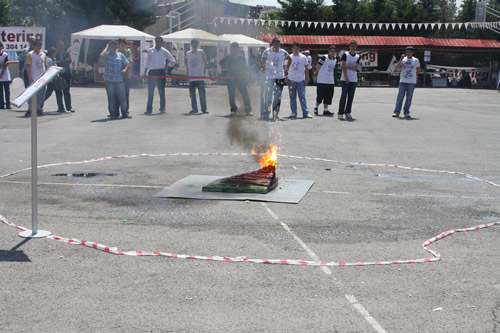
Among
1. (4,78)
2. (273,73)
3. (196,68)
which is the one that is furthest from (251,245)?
(4,78)

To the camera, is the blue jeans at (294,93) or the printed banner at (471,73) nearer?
the blue jeans at (294,93)

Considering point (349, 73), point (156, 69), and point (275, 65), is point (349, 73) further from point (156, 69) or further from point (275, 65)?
point (156, 69)

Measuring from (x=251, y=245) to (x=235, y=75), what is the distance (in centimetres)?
1193

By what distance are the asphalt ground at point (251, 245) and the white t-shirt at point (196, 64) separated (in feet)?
18.4

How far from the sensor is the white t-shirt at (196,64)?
57.4ft

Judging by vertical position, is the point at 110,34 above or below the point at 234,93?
above

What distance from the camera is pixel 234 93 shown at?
678 inches

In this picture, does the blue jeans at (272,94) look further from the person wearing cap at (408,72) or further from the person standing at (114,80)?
the person standing at (114,80)

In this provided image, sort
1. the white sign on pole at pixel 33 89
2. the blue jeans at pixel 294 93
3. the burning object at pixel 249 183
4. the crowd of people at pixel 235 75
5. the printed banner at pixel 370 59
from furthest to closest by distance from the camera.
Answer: the printed banner at pixel 370 59 → the blue jeans at pixel 294 93 → the crowd of people at pixel 235 75 → the burning object at pixel 249 183 → the white sign on pole at pixel 33 89

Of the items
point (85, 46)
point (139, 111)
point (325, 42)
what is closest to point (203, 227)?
point (139, 111)

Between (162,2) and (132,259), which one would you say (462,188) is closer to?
(132,259)

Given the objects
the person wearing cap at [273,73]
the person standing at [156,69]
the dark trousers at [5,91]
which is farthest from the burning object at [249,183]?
the dark trousers at [5,91]

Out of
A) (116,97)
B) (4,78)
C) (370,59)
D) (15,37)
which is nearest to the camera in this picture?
(116,97)

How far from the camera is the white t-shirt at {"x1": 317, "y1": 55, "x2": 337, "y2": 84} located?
17547mm
